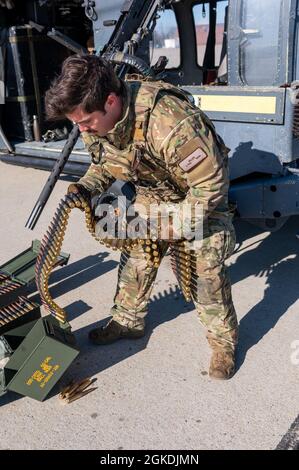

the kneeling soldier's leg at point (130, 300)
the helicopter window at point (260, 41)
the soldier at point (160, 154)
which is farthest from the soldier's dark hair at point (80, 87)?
the helicopter window at point (260, 41)

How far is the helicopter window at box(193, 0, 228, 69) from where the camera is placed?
6113 mm

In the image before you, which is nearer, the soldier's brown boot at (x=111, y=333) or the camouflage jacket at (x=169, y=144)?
the camouflage jacket at (x=169, y=144)

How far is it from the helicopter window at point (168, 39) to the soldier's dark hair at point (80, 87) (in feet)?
13.7

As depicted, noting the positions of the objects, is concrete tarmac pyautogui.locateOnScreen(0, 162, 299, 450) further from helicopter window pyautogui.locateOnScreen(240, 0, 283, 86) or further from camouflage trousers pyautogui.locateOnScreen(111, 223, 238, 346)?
helicopter window pyautogui.locateOnScreen(240, 0, 283, 86)

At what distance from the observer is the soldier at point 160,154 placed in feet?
7.39

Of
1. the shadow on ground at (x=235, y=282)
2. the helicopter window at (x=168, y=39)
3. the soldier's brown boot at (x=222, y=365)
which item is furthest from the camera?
the helicopter window at (x=168, y=39)

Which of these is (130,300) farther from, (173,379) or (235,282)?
(235,282)

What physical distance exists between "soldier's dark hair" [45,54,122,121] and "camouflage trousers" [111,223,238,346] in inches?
36.4

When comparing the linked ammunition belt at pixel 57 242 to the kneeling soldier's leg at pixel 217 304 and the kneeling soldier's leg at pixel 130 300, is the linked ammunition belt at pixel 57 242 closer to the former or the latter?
the kneeling soldier's leg at pixel 130 300

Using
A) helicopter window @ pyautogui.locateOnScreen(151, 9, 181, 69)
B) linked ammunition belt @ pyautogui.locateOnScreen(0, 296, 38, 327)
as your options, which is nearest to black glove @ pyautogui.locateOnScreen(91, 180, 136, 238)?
linked ammunition belt @ pyautogui.locateOnScreen(0, 296, 38, 327)

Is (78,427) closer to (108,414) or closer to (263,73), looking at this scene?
(108,414)

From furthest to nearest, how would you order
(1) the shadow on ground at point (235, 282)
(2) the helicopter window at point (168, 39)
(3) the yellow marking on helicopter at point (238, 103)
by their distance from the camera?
(2) the helicopter window at point (168, 39) → (3) the yellow marking on helicopter at point (238, 103) → (1) the shadow on ground at point (235, 282)

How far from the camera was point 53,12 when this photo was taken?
7379mm

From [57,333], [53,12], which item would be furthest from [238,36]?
[53,12]
